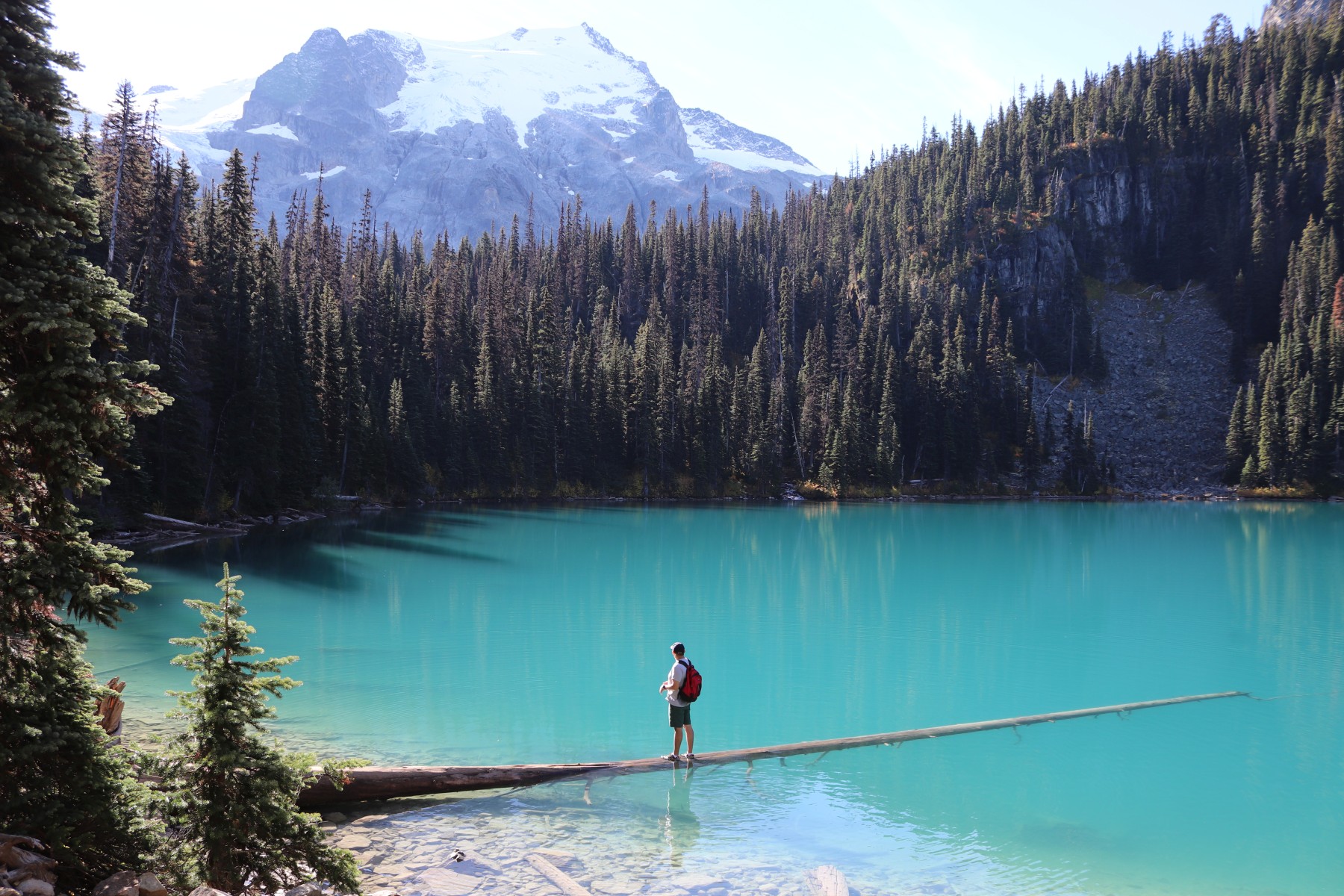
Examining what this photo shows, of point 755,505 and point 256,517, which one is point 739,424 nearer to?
point 755,505

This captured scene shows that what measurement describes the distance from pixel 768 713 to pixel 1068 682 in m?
8.55

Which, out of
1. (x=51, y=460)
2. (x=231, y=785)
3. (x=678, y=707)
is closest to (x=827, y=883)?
(x=678, y=707)

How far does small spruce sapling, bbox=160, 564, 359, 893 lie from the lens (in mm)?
6715

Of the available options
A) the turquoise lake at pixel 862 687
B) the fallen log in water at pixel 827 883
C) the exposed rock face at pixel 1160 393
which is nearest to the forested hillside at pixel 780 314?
the exposed rock face at pixel 1160 393

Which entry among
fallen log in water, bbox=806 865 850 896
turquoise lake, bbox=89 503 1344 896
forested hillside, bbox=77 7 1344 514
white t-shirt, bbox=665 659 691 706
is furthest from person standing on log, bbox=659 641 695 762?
forested hillside, bbox=77 7 1344 514

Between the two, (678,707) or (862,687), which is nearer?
(678,707)

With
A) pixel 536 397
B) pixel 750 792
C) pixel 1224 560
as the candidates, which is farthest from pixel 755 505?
pixel 750 792

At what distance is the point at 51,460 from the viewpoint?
20.4ft

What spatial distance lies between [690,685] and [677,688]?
0.21 m

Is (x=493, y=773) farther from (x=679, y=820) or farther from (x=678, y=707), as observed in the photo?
(x=678, y=707)

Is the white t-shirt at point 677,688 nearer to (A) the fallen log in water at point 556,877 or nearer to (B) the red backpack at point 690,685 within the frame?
(B) the red backpack at point 690,685

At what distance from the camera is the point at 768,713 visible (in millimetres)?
17938

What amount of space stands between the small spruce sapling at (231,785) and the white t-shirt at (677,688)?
7.06m

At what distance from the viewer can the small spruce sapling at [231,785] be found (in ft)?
22.0
